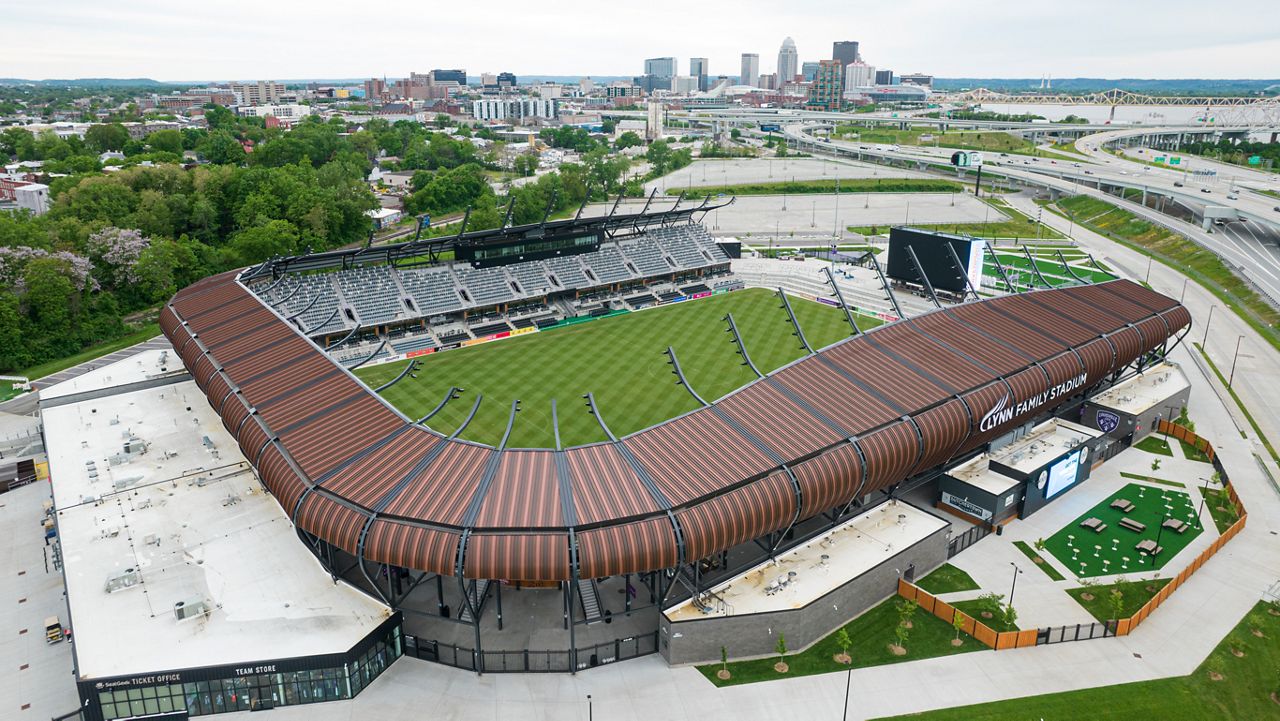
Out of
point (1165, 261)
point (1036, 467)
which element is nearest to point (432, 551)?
point (1036, 467)

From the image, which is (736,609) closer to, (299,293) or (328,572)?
(328,572)

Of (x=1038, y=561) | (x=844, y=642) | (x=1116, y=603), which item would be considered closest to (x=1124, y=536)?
(x=1038, y=561)

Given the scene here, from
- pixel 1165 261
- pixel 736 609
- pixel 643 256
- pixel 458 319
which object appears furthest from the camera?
pixel 1165 261

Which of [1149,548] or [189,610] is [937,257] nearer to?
[1149,548]

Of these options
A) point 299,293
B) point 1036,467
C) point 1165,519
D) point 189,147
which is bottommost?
point 1165,519

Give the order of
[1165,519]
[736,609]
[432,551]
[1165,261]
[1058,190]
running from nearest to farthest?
[432,551] < [736,609] < [1165,519] < [1165,261] < [1058,190]

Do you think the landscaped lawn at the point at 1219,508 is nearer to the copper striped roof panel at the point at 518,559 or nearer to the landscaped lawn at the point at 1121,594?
the landscaped lawn at the point at 1121,594
